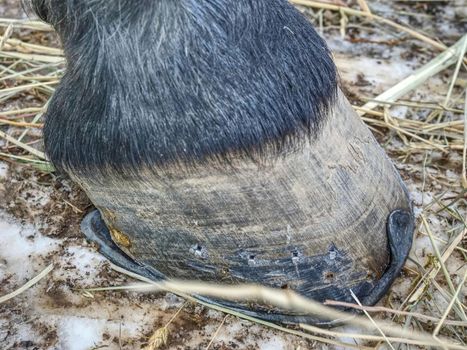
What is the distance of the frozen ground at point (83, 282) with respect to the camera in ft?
4.70

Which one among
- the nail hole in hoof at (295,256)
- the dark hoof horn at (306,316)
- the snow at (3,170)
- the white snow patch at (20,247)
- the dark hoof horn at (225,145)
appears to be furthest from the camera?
the snow at (3,170)

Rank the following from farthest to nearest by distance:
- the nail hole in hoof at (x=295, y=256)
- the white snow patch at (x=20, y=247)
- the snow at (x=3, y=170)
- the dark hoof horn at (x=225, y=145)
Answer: the snow at (x=3, y=170) < the white snow patch at (x=20, y=247) < the nail hole in hoof at (x=295, y=256) < the dark hoof horn at (x=225, y=145)

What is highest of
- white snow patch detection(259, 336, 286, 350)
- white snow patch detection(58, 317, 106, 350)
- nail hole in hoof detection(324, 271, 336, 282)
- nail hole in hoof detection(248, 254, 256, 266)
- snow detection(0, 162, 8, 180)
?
nail hole in hoof detection(248, 254, 256, 266)

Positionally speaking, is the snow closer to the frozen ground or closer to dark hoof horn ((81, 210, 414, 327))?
the frozen ground

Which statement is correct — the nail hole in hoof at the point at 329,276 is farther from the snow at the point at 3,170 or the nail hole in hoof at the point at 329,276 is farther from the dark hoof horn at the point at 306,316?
the snow at the point at 3,170

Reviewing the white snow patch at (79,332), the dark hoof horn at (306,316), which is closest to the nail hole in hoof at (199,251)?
the dark hoof horn at (306,316)

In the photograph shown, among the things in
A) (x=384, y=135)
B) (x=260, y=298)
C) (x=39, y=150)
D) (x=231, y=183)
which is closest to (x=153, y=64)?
(x=231, y=183)

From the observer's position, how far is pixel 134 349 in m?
1.41

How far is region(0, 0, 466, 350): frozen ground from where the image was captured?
4.70ft

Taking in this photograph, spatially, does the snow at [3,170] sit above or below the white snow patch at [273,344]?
above

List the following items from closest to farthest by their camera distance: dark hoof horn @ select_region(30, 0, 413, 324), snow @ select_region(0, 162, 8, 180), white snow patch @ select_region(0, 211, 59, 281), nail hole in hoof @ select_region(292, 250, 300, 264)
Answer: dark hoof horn @ select_region(30, 0, 413, 324) → nail hole in hoof @ select_region(292, 250, 300, 264) → white snow patch @ select_region(0, 211, 59, 281) → snow @ select_region(0, 162, 8, 180)

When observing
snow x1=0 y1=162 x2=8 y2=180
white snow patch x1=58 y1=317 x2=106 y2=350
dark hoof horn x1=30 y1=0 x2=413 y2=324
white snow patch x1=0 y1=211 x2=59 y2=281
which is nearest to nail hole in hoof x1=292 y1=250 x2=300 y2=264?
dark hoof horn x1=30 y1=0 x2=413 y2=324

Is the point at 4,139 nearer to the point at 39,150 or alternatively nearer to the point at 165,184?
the point at 39,150

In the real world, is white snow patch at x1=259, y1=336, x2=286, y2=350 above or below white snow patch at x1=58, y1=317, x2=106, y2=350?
below
